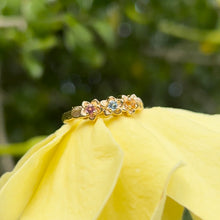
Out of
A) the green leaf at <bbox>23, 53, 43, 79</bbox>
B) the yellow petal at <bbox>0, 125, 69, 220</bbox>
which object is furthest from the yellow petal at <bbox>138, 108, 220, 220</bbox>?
the green leaf at <bbox>23, 53, 43, 79</bbox>

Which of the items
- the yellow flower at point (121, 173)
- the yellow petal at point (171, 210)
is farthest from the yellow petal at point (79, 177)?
the yellow petal at point (171, 210)

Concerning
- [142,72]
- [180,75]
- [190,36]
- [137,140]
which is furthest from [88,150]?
→ [180,75]

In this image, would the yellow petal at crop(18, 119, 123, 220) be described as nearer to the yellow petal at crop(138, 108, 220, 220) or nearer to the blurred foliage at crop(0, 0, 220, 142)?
the yellow petal at crop(138, 108, 220, 220)

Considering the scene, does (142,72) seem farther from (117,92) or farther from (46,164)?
(46,164)

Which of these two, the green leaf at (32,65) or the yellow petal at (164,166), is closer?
the yellow petal at (164,166)

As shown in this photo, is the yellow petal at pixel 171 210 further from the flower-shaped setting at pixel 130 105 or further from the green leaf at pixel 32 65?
the green leaf at pixel 32 65

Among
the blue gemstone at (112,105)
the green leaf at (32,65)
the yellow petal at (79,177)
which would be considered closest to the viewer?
the yellow petal at (79,177)

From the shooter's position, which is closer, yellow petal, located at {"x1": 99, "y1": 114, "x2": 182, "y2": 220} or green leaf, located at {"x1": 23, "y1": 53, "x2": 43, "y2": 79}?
yellow petal, located at {"x1": 99, "y1": 114, "x2": 182, "y2": 220}
